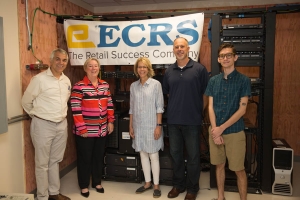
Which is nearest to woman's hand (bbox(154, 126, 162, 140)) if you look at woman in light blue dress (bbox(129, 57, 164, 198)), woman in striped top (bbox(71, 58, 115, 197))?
woman in light blue dress (bbox(129, 57, 164, 198))

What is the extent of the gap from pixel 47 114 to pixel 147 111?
1011mm

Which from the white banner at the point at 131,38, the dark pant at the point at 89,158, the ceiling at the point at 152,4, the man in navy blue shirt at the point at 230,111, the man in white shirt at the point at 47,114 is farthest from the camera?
the ceiling at the point at 152,4

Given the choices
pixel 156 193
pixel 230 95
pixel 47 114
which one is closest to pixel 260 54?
pixel 230 95

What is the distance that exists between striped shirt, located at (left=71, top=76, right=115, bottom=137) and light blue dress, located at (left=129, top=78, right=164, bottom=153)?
1.25 feet

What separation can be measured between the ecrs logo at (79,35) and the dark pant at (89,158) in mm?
1201

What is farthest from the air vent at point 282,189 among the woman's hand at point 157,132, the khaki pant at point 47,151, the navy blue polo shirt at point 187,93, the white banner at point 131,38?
the khaki pant at point 47,151

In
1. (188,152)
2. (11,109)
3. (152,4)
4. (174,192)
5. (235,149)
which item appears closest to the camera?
(235,149)

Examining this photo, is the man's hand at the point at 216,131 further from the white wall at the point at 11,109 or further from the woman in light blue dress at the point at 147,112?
the white wall at the point at 11,109

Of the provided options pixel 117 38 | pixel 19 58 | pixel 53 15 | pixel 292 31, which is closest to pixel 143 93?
pixel 117 38

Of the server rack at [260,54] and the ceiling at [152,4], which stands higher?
the ceiling at [152,4]

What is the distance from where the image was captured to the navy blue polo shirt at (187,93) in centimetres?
255

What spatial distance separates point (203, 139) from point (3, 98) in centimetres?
285

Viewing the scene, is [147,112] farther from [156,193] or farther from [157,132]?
[156,193]

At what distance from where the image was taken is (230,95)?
90.2 inches
